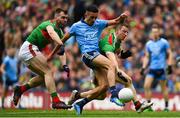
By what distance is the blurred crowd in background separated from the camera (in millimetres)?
29078

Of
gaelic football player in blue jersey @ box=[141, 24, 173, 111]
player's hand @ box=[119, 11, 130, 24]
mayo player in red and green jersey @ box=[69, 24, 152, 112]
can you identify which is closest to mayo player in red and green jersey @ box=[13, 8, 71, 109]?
mayo player in red and green jersey @ box=[69, 24, 152, 112]

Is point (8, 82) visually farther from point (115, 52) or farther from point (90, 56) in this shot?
point (90, 56)

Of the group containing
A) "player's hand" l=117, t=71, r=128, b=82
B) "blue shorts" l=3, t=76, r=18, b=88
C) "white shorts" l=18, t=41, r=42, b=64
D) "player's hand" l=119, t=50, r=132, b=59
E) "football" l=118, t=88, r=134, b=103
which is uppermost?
"blue shorts" l=3, t=76, r=18, b=88

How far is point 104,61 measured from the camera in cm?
1836

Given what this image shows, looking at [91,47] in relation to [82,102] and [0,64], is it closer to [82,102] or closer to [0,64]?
[82,102]

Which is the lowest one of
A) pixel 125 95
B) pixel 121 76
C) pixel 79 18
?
pixel 125 95

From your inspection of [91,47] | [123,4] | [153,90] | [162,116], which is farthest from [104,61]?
[123,4]

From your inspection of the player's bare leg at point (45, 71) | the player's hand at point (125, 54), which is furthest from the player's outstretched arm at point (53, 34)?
the player's hand at point (125, 54)

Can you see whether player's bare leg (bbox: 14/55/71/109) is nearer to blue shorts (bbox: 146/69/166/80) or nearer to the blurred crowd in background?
blue shorts (bbox: 146/69/166/80)

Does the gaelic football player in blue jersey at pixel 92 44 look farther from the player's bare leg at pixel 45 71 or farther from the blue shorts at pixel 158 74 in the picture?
the blue shorts at pixel 158 74

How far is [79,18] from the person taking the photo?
31297 mm

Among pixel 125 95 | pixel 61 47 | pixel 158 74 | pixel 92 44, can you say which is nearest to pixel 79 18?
pixel 158 74

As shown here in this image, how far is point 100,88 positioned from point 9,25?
13.9 m

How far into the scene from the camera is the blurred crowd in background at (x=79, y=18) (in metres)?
29.1
